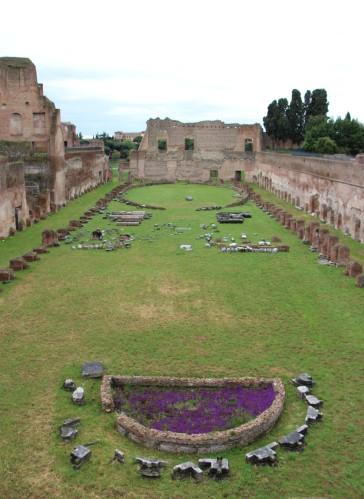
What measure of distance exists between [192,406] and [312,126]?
48580 mm

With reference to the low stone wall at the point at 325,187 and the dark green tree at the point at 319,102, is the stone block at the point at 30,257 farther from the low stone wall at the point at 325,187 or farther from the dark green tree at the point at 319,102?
the dark green tree at the point at 319,102

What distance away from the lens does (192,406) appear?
8102mm

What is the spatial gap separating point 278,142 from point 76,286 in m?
50.4

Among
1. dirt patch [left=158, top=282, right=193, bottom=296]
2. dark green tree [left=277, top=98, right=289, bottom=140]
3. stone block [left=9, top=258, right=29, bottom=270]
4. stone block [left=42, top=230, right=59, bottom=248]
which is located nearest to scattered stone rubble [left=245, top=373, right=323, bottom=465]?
dirt patch [left=158, top=282, right=193, bottom=296]

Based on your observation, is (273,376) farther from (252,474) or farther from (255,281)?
(255,281)

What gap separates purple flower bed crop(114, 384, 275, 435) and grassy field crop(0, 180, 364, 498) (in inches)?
16.5

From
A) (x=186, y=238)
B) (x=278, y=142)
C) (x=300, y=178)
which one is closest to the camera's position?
(x=186, y=238)

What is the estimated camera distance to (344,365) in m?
9.57

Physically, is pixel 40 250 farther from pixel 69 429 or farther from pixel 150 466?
pixel 150 466

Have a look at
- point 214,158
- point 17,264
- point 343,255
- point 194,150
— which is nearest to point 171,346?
point 17,264

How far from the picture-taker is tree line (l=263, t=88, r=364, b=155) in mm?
48281

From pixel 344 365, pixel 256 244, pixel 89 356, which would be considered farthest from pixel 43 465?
pixel 256 244

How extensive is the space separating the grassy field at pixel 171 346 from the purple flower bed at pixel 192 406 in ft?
1.37

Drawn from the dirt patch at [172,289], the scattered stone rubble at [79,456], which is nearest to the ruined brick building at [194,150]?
the dirt patch at [172,289]
